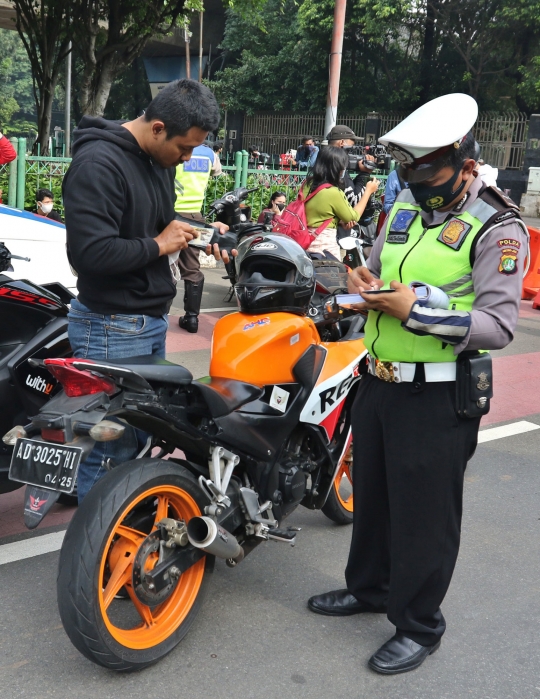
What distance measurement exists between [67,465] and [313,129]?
2941 centimetres

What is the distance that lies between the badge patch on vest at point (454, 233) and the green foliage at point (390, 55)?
2773 cm

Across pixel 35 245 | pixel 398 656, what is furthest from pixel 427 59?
pixel 398 656

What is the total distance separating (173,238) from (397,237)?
0.82 meters

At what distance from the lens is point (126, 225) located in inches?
117

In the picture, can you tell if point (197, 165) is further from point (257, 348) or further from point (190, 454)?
point (190, 454)

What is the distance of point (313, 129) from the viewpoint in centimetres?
3053

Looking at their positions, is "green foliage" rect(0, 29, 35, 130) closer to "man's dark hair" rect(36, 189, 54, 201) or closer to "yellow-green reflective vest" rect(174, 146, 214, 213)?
"man's dark hair" rect(36, 189, 54, 201)

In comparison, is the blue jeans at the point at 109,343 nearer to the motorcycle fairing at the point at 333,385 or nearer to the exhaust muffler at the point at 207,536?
the exhaust muffler at the point at 207,536

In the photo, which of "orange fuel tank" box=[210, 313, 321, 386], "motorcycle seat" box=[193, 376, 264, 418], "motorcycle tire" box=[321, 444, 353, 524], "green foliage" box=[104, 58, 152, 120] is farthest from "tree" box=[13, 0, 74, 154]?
"green foliage" box=[104, 58, 152, 120]

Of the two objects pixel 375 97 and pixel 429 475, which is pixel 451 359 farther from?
pixel 375 97

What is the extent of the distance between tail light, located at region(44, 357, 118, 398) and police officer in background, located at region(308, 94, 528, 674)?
88 centimetres

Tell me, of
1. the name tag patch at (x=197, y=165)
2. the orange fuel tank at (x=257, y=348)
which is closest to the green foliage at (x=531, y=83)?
the name tag patch at (x=197, y=165)

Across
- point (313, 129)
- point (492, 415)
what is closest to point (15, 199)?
point (492, 415)

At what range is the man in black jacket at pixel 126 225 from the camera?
2.83 m
